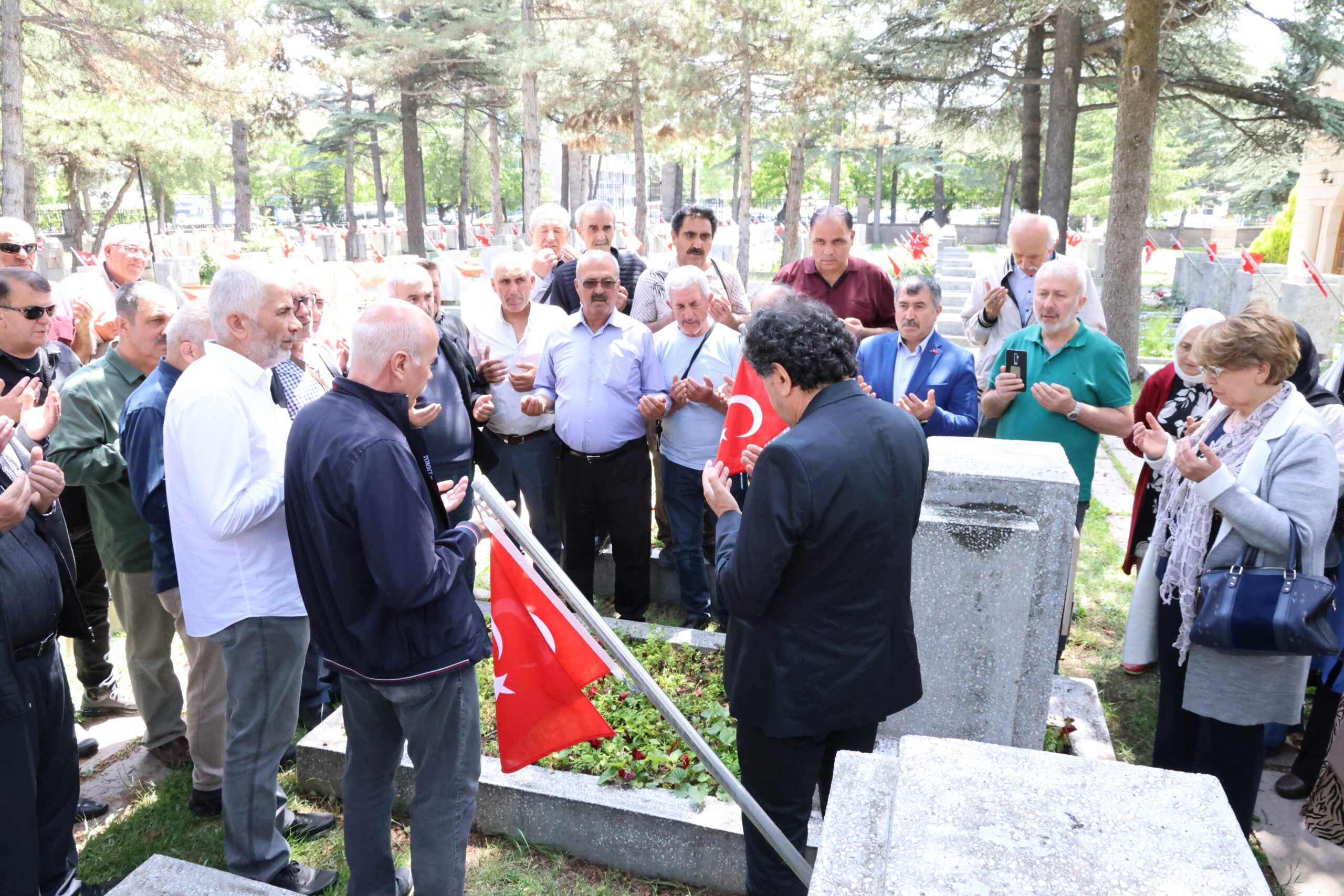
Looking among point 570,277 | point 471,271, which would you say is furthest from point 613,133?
point 570,277

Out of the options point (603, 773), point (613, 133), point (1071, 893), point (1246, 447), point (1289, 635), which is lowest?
point (603, 773)

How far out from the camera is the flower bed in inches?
147

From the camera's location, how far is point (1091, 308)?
516 cm

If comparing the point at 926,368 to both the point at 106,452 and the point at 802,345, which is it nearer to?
Result: the point at 802,345

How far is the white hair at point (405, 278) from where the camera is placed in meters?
4.87

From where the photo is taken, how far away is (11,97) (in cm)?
1384

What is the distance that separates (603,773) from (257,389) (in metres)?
1.94

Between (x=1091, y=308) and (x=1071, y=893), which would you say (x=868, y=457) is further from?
(x=1091, y=308)

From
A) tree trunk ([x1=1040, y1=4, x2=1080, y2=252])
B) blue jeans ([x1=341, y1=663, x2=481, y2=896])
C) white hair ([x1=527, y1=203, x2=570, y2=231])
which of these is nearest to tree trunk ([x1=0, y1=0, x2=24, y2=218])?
white hair ([x1=527, y1=203, x2=570, y2=231])

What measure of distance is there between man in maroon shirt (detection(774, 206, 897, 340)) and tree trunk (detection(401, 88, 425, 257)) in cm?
2642

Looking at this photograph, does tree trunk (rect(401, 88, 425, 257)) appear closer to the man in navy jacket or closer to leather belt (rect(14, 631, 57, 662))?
leather belt (rect(14, 631, 57, 662))

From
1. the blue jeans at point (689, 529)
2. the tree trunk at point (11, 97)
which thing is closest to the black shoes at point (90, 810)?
the blue jeans at point (689, 529)

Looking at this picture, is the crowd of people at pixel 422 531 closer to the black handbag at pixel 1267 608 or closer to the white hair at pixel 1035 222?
the black handbag at pixel 1267 608

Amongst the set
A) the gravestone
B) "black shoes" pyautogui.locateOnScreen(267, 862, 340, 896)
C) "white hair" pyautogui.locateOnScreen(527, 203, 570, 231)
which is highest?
"white hair" pyautogui.locateOnScreen(527, 203, 570, 231)
